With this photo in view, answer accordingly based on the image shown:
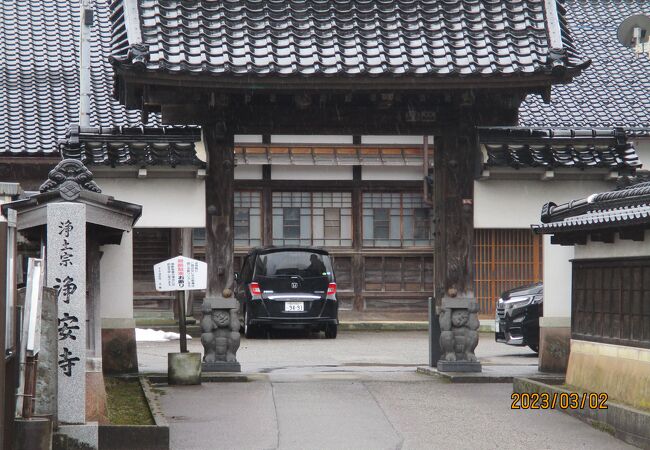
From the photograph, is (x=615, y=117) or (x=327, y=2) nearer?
(x=327, y=2)

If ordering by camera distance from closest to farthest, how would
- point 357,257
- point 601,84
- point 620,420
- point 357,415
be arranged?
point 620,420 < point 357,415 < point 601,84 < point 357,257

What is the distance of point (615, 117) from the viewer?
85.5 ft

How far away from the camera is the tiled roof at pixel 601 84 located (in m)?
26.0

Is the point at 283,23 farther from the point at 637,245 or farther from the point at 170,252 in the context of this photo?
the point at 170,252

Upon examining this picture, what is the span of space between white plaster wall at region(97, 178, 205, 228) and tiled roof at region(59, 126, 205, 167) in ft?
1.16

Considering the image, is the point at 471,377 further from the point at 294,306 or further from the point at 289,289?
the point at 289,289

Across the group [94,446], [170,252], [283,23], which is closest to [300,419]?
[94,446]

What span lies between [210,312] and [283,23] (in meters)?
4.07

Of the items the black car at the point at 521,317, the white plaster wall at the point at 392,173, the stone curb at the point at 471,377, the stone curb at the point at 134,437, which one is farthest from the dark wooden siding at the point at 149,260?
the stone curb at the point at 134,437

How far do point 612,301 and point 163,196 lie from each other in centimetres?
674

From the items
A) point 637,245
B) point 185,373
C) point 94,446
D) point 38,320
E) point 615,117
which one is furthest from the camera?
point 615,117

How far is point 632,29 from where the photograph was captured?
3003 cm

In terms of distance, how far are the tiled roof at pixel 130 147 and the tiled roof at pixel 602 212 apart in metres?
5.06

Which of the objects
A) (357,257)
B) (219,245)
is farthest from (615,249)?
(357,257)
